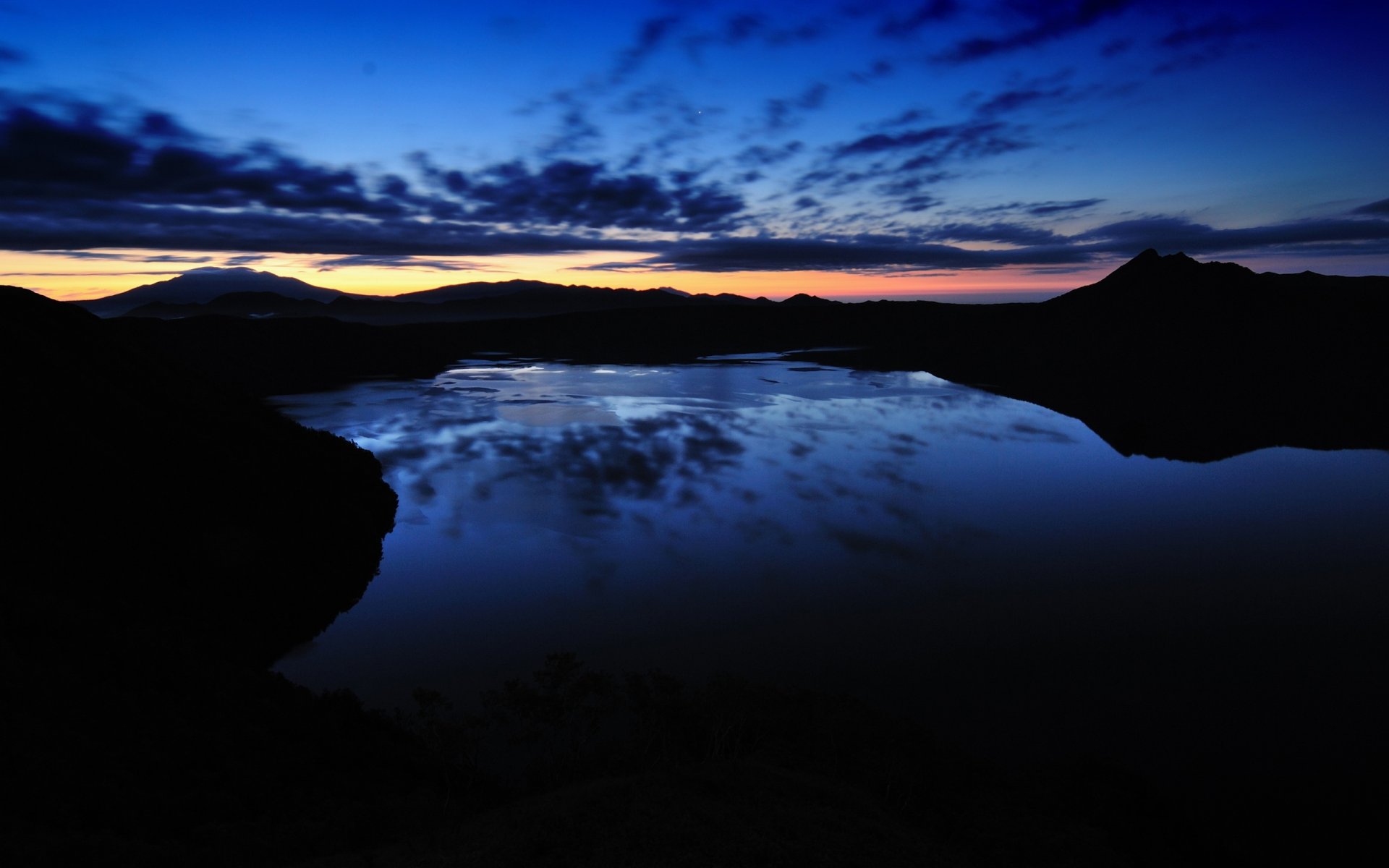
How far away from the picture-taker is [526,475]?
6975 centimetres

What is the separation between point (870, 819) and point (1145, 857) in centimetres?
872

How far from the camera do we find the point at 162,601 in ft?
113

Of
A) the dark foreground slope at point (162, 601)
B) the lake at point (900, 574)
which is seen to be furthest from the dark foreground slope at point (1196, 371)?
the dark foreground slope at point (162, 601)

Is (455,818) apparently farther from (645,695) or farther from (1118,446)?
(1118,446)

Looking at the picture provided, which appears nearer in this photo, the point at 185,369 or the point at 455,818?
the point at 455,818

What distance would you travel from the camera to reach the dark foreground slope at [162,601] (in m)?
19.4

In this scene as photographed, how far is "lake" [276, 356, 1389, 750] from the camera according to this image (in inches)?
1230

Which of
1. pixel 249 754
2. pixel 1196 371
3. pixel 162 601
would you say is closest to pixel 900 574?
pixel 249 754

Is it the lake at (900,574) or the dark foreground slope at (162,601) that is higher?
the dark foreground slope at (162,601)

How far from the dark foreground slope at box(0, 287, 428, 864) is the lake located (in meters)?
4.73

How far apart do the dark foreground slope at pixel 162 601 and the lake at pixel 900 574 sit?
4.73 meters

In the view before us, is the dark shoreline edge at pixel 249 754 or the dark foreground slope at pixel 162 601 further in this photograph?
the dark foreground slope at pixel 162 601

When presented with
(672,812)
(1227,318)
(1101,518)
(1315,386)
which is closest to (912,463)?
(1101,518)

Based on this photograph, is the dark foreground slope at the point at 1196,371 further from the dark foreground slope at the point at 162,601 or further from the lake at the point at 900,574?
the dark foreground slope at the point at 162,601
